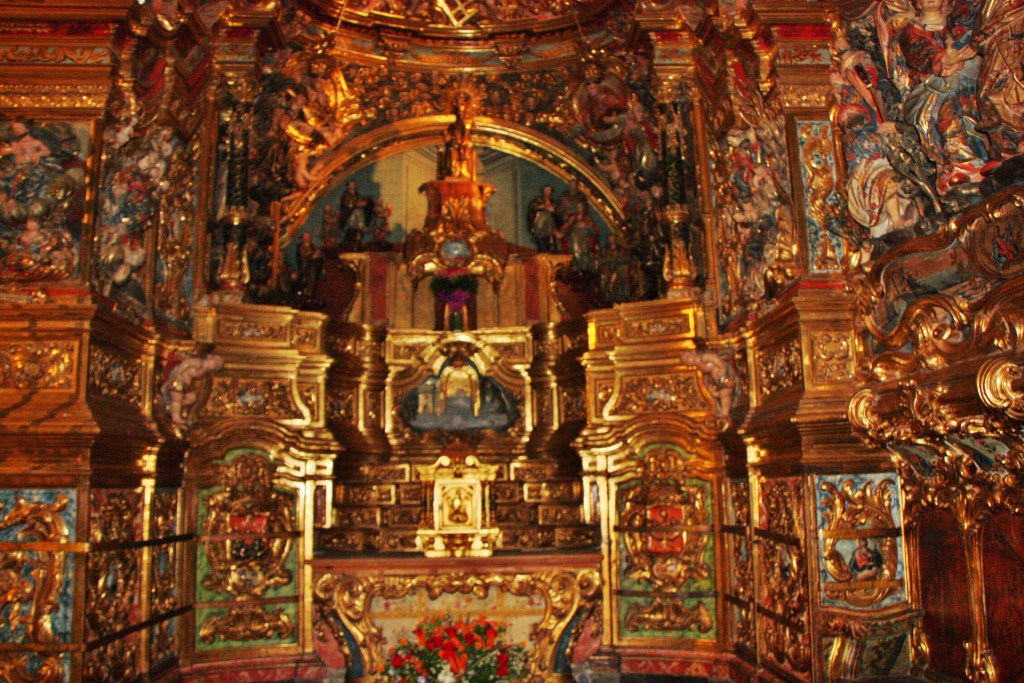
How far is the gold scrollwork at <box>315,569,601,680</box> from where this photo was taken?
29.9 feet

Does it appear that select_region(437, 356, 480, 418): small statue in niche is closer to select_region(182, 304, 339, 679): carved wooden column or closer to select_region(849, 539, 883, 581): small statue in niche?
select_region(182, 304, 339, 679): carved wooden column

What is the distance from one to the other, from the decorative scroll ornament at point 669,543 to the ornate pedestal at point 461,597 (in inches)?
21.8

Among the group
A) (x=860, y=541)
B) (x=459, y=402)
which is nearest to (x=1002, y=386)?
(x=860, y=541)

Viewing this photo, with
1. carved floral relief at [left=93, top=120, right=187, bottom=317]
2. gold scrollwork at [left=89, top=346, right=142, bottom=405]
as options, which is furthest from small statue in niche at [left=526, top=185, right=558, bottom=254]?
gold scrollwork at [left=89, top=346, right=142, bottom=405]

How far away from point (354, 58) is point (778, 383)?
733 cm

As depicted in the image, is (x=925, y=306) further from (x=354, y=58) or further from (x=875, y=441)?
(x=354, y=58)

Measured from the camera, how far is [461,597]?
9227 mm

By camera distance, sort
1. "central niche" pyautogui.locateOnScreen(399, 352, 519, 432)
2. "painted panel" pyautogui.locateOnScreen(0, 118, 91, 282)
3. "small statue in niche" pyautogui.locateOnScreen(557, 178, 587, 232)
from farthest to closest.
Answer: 1. "small statue in niche" pyautogui.locateOnScreen(557, 178, 587, 232)
2. "central niche" pyautogui.locateOnScreen(399, 352, 519, 432)
3. "painted panel" pyautogui.locateOnScreen(0, 118, 91, 282)

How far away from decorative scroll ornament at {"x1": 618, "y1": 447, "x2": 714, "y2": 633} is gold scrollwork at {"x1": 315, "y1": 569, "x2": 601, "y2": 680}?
1.95ft

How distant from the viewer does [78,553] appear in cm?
675

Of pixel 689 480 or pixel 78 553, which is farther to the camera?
pixel 689 480

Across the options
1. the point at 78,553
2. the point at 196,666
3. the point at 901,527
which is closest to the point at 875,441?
the point at 901,527

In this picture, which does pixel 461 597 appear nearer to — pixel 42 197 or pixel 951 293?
pixel 42 197

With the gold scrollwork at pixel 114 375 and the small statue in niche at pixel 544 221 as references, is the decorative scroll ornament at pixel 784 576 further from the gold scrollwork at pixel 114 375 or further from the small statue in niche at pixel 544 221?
the gold scrollwork at pixel 114 375
